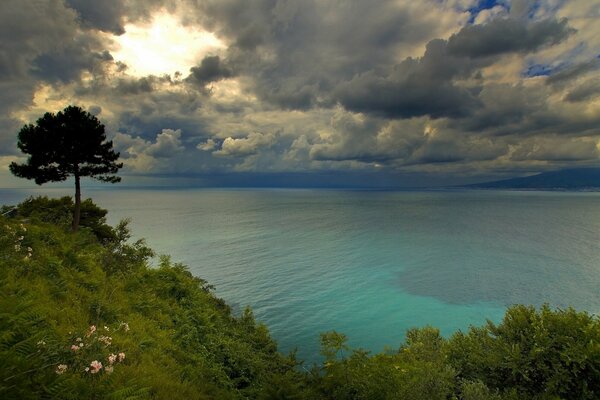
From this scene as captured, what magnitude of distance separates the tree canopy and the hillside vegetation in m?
13.8

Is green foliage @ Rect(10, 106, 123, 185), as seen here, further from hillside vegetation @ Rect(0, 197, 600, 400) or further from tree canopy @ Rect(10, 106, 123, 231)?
hillside vegetation @ Rect(0, 197, 600, 400)

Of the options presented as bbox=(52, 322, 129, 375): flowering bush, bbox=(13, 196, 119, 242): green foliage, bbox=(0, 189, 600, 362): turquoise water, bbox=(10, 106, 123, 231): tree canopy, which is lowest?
bbox=(0, 189, 600, 362): turquoise water

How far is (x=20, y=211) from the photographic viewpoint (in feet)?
142

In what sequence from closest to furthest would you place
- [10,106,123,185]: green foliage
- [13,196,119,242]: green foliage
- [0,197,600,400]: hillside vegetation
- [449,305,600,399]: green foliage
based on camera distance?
[0,197,600,400]: hillside vegetation
[449,305,600,399]: green foliage
[10,106,123,185]: green foliage
[13,196,119,242]: green foliage

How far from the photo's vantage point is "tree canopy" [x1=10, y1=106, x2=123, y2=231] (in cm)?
3338

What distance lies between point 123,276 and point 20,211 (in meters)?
31.6

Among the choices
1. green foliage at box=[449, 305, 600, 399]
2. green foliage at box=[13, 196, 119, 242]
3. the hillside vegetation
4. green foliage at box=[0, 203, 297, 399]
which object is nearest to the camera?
green foliage at box=[0, 203, 297, 399]

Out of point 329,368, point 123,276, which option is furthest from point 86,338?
point 123,276

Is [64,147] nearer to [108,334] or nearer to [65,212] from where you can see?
[65,212]

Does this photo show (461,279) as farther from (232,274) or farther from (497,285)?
(232,274)

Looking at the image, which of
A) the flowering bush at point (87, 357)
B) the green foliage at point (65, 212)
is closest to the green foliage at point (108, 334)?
the flowering bush at point (87, 357)

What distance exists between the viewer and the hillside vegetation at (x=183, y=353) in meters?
8.18

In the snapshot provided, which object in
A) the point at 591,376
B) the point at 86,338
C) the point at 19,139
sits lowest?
the point at 591,376

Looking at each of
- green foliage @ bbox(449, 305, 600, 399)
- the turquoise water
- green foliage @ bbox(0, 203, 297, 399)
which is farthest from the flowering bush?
the turquoise water
